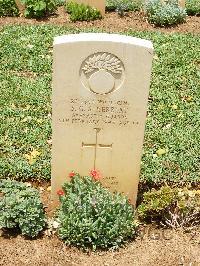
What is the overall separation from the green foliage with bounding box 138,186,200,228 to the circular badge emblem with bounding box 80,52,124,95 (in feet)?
3.72

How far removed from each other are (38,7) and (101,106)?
19.9ft

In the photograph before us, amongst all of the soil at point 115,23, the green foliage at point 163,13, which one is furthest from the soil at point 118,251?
the green foliage at point 163,13

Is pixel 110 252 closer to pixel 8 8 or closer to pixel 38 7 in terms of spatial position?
pixel 38 7

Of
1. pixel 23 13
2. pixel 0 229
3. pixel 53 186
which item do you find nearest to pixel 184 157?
pixel 53 186

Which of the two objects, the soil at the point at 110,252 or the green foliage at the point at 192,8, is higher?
the green foliage at the point at 192,8

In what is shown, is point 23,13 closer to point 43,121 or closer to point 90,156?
point 43,121

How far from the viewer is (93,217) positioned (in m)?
4.89

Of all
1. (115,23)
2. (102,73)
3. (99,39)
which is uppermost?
(115,23)

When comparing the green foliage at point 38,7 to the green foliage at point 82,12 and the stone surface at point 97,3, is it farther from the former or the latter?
the stone surface at point 97,3

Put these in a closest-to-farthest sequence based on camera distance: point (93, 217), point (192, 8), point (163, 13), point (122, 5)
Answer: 1. point (93, 217)
2. point (163, 13)
3. point (122, 5)
4. point (192, 8)

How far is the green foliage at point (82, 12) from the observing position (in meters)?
10.5

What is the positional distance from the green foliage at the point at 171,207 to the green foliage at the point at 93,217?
0.67ft

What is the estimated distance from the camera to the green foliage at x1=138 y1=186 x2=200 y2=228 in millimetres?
5086

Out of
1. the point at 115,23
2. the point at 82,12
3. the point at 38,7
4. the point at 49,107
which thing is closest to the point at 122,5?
the point at 115,23
